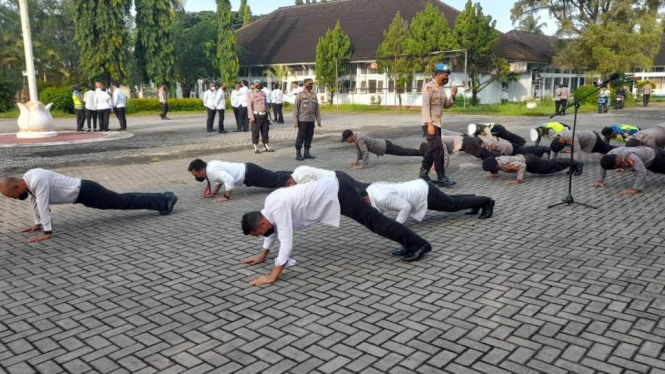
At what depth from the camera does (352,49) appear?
38.8 meters

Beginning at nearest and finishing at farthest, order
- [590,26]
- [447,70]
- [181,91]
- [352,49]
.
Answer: [447,70], [590,26], [352,49], [181,91]

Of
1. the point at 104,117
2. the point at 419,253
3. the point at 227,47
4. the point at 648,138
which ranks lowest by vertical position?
the point at 419,253

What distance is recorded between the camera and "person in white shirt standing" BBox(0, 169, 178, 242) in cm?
600

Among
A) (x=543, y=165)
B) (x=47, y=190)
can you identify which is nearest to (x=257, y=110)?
(x=543, y=165)

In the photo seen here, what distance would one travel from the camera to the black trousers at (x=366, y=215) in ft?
16.4

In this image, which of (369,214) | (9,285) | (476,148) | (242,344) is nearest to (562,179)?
(476,148)

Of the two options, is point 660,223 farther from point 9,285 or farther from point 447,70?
point 9,285

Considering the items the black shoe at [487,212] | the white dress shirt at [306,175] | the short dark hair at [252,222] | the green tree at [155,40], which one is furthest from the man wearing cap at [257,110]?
the green tree at [155,40]

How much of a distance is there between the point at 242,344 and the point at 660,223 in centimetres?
558

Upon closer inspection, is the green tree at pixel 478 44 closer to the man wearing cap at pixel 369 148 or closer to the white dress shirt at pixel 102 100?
the white dress shirt at pixel 102 100

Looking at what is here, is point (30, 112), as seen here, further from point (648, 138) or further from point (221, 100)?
point (648, 138)

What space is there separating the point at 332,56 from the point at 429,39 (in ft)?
25.0

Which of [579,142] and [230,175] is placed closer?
[230,175]

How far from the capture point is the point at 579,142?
998 cm
